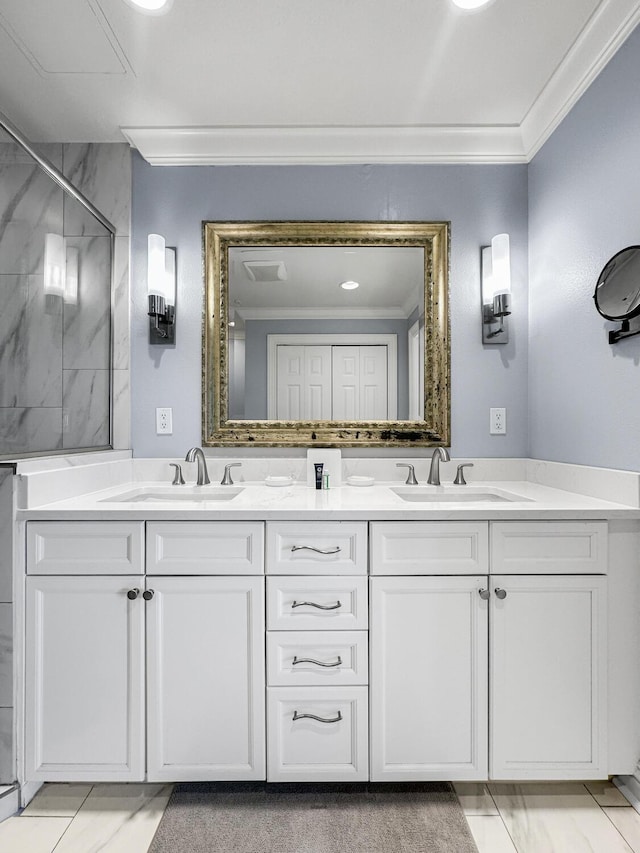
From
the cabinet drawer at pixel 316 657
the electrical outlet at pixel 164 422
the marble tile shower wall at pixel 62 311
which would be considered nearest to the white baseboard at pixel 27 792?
the cabinet drawer at pixel 316 657

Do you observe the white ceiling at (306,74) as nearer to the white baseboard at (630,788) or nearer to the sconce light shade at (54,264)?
the sconce light shade at (54,264)

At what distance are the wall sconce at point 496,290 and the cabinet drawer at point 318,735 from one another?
1.46m

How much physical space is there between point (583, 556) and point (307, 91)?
1.84m

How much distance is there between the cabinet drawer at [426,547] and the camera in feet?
4.72

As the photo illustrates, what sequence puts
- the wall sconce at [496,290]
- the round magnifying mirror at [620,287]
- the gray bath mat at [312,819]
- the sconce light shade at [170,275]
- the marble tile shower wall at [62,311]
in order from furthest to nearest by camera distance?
1. the sconce light shade at [170,275]
2. the wall sconce at [496,290]
3. the marble tile shower wall at [62,311]
4. the round magnifying mirror at [620,287]
5. the gray bath mat at [312,819]

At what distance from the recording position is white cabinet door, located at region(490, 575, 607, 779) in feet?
4.65

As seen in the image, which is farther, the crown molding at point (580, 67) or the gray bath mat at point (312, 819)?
the crown molding at point (580, 67)

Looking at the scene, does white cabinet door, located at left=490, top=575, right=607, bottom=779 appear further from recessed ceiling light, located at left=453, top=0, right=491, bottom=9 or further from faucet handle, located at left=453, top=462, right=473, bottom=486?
recessed ceiling light, located at left=453, top=0, right=491, bottom=9

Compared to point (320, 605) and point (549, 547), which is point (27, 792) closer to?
point (320, 605)

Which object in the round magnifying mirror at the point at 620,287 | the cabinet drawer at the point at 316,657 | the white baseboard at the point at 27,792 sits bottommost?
the white baseboard at the point at 27,792

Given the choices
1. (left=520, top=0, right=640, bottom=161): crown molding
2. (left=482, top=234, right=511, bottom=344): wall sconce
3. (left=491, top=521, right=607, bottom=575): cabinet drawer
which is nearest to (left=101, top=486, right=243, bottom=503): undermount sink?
(left=491, top=521, right=607, bottom=575): cabinet drawer

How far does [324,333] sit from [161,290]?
688mm

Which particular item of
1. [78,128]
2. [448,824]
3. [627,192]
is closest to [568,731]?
[448,824]

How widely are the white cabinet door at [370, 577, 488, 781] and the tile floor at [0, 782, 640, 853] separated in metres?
0.14
